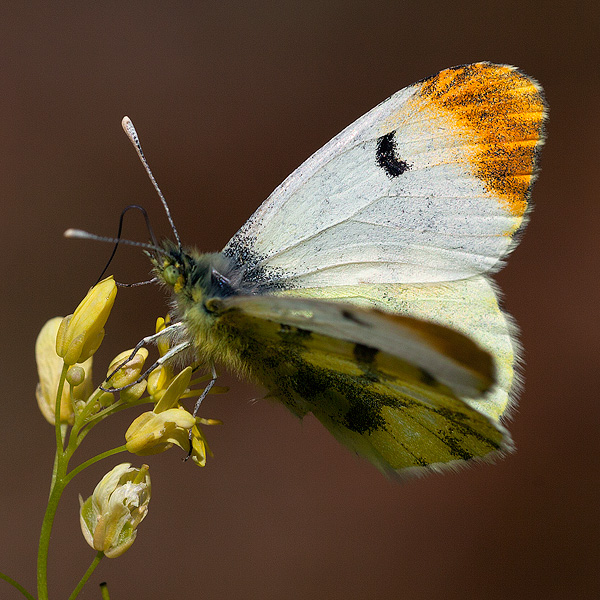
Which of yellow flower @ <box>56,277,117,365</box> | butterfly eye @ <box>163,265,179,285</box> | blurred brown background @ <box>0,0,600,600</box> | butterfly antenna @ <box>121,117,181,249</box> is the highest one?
butterfly antenna @ <box>121,117,181,249</box>

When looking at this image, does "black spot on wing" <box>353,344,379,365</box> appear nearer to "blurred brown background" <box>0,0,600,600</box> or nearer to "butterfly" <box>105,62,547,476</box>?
"butterfly" <box>105,62,547,476</box>

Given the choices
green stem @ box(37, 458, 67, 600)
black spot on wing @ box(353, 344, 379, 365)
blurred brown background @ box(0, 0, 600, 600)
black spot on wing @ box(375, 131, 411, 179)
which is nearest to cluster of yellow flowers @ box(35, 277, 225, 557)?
green stem @ box(37, 458, 67, 600)

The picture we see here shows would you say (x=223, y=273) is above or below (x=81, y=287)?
above

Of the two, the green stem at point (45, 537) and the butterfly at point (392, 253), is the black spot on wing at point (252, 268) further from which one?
the green stem at point (45, 537)

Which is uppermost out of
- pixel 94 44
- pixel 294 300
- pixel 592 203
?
pixel 94 44

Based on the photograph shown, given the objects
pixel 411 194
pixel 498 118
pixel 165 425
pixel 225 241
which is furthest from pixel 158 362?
pixel 225 241

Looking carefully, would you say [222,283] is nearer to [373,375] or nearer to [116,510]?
[373,375]

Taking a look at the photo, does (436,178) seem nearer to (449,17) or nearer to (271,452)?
(271,452)

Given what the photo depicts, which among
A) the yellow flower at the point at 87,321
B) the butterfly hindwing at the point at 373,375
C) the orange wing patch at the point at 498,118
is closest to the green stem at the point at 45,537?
the yellow flower at the point at 87,321

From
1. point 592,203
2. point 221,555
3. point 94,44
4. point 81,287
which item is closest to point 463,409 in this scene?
point 221,555
